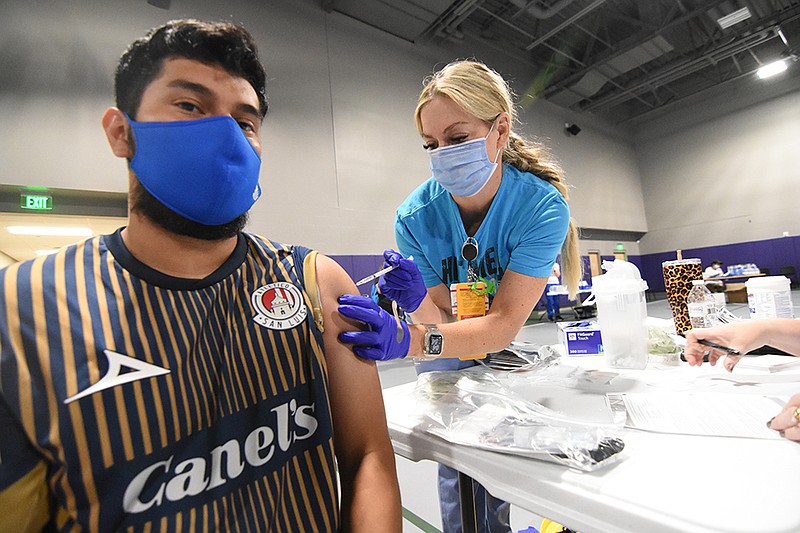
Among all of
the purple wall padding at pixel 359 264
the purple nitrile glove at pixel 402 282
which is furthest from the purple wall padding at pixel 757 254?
the purple nitrile glove at pixel 402 282

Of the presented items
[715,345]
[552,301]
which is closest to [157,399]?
[715,345]

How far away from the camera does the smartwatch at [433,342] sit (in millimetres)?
1031

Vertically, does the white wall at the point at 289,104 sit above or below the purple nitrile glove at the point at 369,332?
above

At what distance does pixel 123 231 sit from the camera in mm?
721

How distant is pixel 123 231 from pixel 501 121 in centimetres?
118

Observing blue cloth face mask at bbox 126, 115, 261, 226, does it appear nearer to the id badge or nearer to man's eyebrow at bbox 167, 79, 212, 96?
man's eyebrow at bbox 167, 79, 212, 96

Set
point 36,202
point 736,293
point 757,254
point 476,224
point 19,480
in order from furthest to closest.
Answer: point 757,254
point 736,293
point 36,202
point 476,224
point 19,480

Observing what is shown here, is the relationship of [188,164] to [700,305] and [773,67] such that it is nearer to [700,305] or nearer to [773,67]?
[700,305]

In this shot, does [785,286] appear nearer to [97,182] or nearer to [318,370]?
[318,370]

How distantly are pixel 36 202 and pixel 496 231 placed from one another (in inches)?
175

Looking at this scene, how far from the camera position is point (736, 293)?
7352mm

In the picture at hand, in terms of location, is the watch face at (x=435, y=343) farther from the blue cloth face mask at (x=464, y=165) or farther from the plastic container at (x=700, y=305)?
the plastic container at (x=700, y=305)

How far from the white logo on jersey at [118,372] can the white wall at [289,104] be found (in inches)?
111

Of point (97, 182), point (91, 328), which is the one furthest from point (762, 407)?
point (97, 182)
